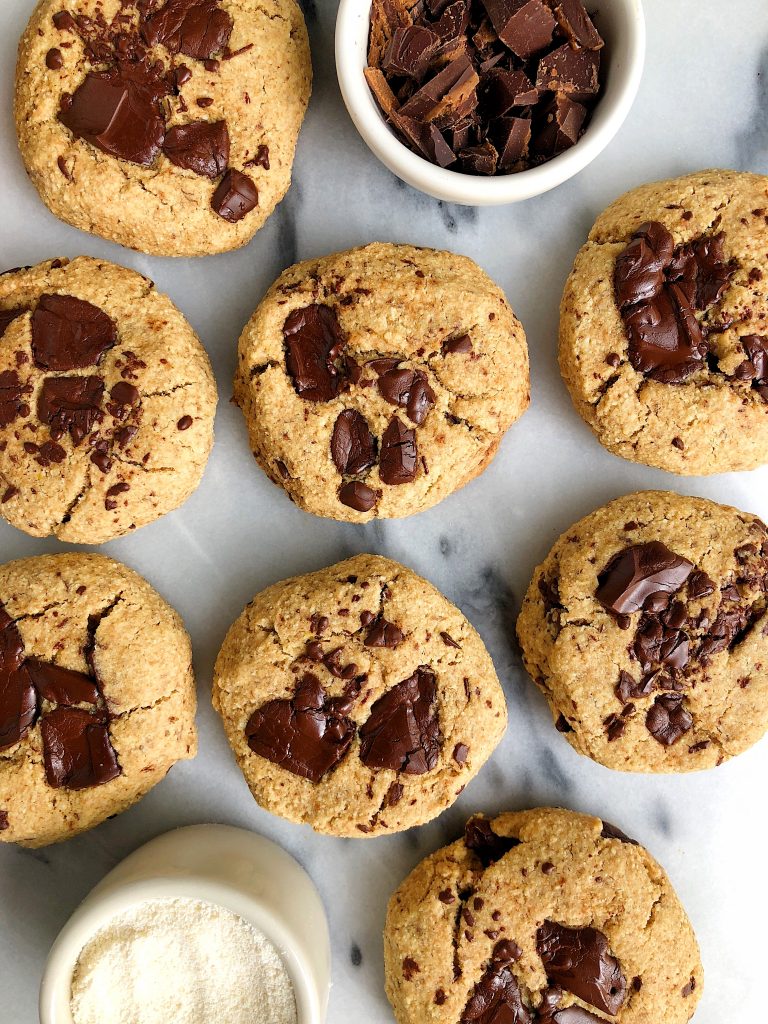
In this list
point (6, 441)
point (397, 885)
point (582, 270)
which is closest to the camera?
point (6, 441)

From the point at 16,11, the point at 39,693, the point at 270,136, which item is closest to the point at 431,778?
the point at 39,693

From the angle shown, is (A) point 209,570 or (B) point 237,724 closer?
(B) point 237,724

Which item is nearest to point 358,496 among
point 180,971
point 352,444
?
point 352,444

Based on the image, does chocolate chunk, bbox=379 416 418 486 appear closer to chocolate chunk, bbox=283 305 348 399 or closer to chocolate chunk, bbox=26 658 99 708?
chocolate chunk, bbox=283 305 348 399

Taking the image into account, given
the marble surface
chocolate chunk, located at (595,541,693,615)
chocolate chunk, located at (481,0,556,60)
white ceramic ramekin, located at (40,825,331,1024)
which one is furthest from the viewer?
the marble surface

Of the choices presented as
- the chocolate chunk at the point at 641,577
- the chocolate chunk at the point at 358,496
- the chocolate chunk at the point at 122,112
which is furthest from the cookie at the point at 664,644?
the chocolate chunk at the point at 122,112

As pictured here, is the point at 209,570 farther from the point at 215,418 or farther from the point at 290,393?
the point at 290,393

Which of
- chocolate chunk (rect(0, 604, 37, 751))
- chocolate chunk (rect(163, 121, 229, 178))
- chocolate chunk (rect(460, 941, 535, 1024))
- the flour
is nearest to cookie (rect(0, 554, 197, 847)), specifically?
Answer: chocolate chunk (rect(0, 604, 37, 751))
